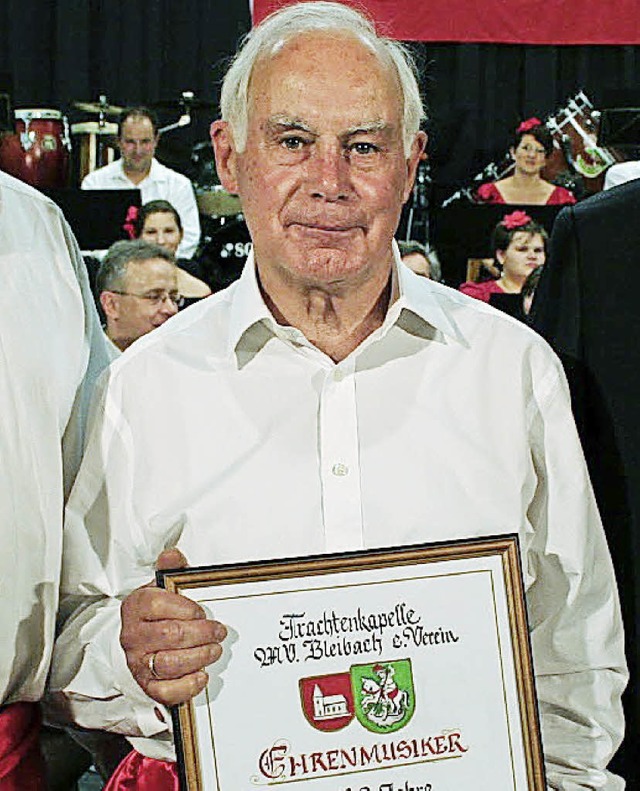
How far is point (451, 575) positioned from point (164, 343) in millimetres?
455

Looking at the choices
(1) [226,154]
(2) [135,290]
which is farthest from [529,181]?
(1) [226,154]

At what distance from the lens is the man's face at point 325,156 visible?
1405 millimetres

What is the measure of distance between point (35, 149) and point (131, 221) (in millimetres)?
882

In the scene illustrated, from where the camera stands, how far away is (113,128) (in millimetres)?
6996

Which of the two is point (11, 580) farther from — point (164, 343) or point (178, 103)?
point (178, 103)

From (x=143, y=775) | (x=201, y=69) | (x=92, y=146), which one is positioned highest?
(x=201, y=69)

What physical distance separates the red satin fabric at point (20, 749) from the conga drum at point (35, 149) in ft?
17.1

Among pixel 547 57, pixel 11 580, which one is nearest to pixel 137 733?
pixel 11 580

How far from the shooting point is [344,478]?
4.71 ft

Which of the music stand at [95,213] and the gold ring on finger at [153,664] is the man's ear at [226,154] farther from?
the music stand at [95,213]

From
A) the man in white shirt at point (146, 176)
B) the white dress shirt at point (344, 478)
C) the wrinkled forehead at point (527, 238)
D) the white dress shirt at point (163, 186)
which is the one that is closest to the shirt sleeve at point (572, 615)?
the white dress shirt at point (344, 478)

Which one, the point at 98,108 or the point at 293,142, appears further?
the point at 98,108

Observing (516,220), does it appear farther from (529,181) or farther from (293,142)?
(293,142)

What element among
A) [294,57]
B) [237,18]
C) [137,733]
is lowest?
[137,733]
